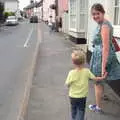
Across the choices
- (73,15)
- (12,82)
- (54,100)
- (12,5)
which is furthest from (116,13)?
(12,5)

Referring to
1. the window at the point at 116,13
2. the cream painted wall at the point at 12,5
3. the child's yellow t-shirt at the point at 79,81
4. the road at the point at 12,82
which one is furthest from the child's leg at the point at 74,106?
the cream painted wall at the point at 12,5

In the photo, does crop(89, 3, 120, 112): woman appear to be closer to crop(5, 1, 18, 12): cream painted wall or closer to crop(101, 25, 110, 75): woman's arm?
crop(101, 25, 110, 75): woman's arm

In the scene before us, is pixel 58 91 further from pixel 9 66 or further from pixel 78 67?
pixel 9 66

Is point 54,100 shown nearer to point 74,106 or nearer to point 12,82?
point 74,106

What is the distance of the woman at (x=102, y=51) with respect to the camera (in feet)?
21.1

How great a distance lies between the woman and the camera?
21.1 ft

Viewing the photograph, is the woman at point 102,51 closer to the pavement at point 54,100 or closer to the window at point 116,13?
the pavement at point 54,100

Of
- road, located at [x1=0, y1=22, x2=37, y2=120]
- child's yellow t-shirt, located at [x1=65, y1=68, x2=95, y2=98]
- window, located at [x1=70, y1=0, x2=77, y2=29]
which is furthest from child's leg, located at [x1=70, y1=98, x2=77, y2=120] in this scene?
window, located at [x1=70, y1=0, x2=77, y2=29]

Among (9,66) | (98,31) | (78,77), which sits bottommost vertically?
(9,66)

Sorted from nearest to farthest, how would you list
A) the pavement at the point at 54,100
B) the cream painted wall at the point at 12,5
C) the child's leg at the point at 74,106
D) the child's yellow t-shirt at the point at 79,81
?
the child's yellow t-shirt at the point at 79,81 < the child's leg at the point at 74,106 < the pavement at the point at 54,100 < the cream painted wall at the point at 12,5

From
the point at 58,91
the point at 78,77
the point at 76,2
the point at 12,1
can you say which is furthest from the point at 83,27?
the point at 12,1

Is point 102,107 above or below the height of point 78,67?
below

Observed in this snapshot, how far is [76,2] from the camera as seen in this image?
22375mm

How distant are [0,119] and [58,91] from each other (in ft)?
7.12
